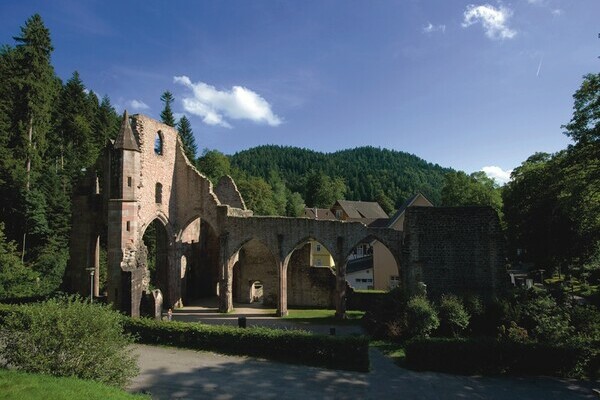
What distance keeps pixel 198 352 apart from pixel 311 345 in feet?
15.6

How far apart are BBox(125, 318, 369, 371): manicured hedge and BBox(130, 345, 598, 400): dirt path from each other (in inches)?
22.8

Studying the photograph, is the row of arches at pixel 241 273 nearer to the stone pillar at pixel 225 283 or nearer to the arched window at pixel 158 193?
the stone pillar at pixel 225 283

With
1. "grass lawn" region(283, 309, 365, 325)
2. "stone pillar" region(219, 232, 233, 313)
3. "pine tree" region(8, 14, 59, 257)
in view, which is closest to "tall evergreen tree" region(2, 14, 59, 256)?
"pine tree" region(8, 14, 59, 257)

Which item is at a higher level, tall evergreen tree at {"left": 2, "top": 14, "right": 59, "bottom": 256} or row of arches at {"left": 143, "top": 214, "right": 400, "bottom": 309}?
tall evergreen tree at {"left": 2, "top": 14, "right": 59, "bottom": 256}

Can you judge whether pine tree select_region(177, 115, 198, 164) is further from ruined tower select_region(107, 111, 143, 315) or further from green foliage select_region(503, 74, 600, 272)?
green foliage select_region(503, 74, 600, 272)

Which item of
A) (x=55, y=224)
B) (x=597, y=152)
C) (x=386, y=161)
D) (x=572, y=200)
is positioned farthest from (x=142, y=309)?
(x=386, y=161)

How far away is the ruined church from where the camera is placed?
20.9 metres

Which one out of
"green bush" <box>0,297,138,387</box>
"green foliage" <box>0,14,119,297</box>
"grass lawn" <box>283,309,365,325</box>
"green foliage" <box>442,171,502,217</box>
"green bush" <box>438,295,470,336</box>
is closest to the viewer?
"green bush" <box>0,297,138,387</box>

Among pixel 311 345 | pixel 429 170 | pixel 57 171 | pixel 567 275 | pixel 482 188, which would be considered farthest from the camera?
pixel 429 170

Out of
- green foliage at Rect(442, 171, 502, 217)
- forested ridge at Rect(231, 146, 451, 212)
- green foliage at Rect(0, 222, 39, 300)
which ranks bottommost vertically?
green foliage at Rect(0, 222, 39, 300)

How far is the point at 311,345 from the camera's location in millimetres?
14602

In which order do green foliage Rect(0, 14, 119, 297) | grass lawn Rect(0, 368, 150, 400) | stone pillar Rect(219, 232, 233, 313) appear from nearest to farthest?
grass lawn Rect(0, 368, 150, 400), stone pillar Rect(219, 232, 233, 313), green foliage Rect(0, 14, 119, 297)

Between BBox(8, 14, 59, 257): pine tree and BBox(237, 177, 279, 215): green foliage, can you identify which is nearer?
BBox(8, 14, 59, 257): pine tree

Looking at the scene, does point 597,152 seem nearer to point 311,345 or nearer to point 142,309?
point 311,345
